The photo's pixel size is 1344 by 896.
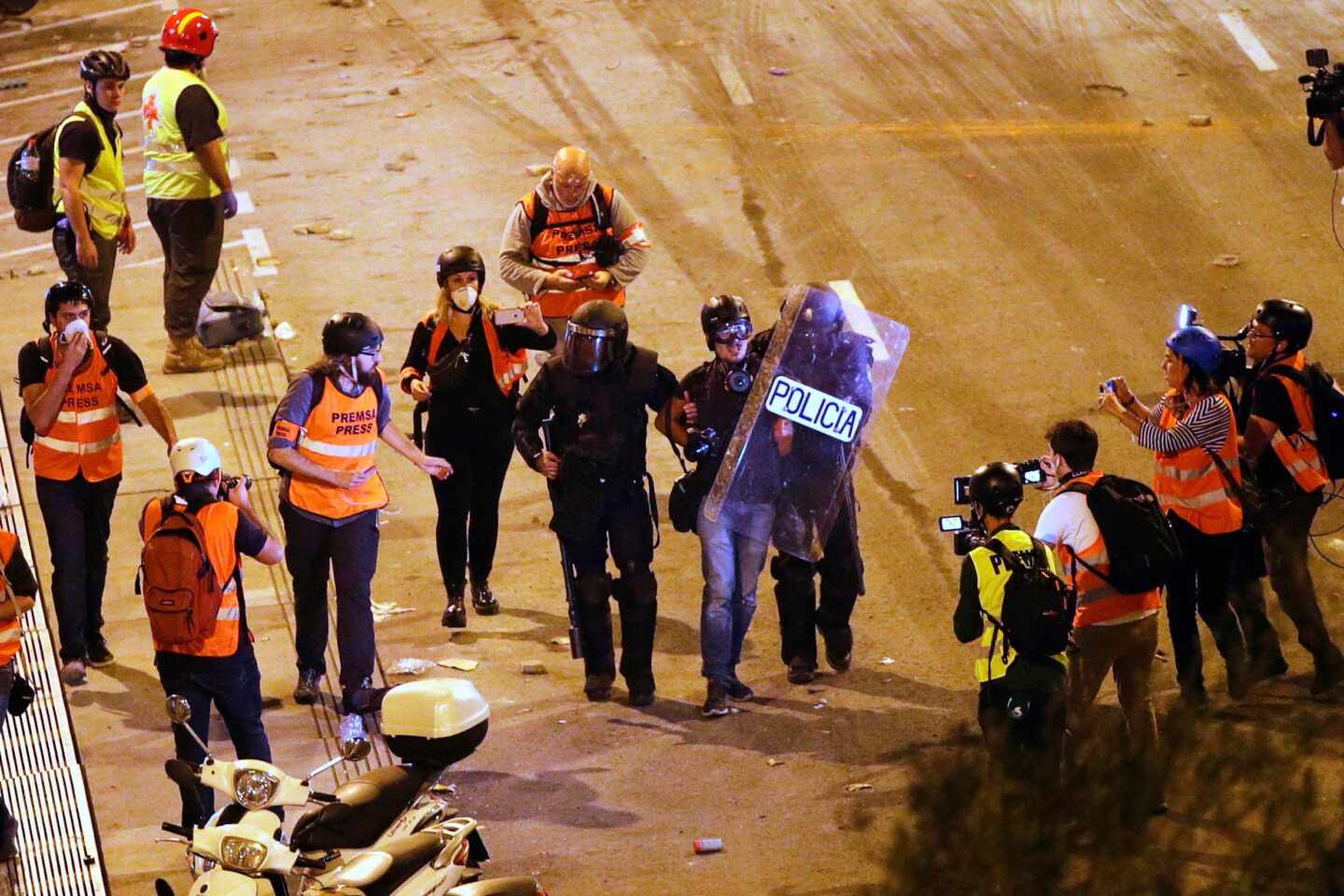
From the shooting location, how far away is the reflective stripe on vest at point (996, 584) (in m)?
7.85

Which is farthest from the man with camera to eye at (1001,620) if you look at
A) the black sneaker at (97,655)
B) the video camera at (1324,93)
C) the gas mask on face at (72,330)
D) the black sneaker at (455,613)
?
the video camera at (1324,93)

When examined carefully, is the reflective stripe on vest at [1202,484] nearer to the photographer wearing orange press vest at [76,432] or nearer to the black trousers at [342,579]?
the black trousers at [342,579]

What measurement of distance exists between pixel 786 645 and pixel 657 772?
3.61 ft

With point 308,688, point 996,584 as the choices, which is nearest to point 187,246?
point 308,688

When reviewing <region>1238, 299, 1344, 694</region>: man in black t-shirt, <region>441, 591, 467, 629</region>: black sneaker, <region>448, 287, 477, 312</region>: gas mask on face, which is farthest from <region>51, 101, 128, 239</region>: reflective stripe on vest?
<region>1238, 299, 1344, 694</region>: man in black t-shirt

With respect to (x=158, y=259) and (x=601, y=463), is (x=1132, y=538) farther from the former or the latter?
(x=158, y=259)

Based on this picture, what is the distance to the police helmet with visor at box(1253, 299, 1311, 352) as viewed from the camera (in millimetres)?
9172

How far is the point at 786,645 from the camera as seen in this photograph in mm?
9789

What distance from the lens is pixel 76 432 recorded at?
376 inches

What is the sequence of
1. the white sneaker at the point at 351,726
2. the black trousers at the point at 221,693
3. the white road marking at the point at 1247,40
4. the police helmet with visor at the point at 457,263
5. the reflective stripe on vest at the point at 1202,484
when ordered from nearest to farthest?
the black trousers at the point at 221,693 < the reflective stripe on vest at the point at 1202,484 < the white sneaker at the point at 351,726 < the police helmet with visor at the point at 457,263 < the white road marking at the point at 1247,40

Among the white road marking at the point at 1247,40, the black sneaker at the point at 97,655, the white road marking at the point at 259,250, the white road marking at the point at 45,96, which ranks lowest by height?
the black sneaker at the point at 97,655

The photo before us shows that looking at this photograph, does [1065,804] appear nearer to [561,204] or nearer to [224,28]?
[561,204]

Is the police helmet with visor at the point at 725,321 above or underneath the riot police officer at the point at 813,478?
above

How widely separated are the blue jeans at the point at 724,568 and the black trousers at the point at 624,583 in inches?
10.1
